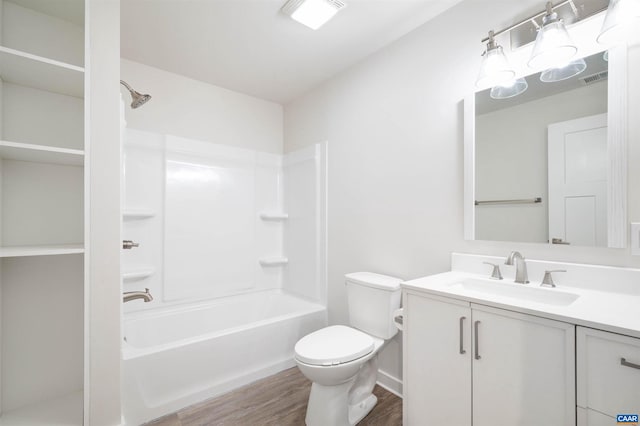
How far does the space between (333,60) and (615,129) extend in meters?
1.84

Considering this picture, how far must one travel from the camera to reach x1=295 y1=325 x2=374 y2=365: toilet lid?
155cm

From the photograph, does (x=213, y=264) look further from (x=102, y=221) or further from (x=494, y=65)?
(x=494, y=65)

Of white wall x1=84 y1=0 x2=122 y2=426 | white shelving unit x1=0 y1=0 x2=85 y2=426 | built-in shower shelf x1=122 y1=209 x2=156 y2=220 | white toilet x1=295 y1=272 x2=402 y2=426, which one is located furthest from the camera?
built-in shower shelf x1=122 y1=209 x2=156 y2=220

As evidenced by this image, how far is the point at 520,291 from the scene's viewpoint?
133 centimetres

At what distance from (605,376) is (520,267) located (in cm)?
57

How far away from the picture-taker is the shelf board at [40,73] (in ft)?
4.09

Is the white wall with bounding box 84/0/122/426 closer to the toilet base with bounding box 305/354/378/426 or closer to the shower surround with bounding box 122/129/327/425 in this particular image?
the shower surround with bounding box 122/129/327/425

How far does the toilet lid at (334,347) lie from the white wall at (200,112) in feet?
6.72

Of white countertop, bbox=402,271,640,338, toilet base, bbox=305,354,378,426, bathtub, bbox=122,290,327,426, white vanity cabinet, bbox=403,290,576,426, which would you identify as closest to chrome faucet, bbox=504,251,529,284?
white countertop, bbox=402,271,640,338

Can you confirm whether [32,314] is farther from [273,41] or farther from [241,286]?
[273,41]

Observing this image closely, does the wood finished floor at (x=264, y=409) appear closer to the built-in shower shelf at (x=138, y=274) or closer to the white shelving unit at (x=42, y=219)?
the white shelving unit at (x=42, y=219)

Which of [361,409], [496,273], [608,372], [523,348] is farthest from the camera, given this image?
[361,409]

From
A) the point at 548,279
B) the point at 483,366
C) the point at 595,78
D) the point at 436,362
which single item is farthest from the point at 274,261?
the point at 595,78

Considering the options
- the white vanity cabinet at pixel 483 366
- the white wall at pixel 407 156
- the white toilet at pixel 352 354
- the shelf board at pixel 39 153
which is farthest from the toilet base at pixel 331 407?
the shelf board at pixel 39 153
